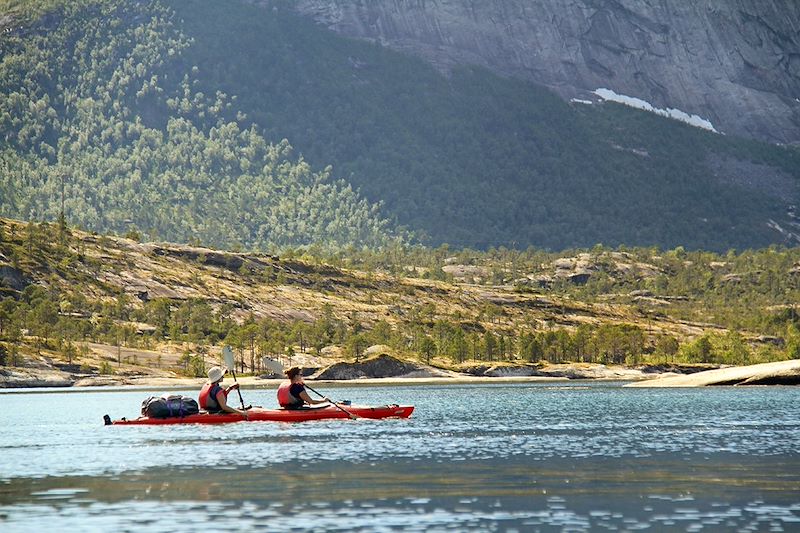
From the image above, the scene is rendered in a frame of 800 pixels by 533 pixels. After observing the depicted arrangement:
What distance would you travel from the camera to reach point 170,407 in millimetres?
88000

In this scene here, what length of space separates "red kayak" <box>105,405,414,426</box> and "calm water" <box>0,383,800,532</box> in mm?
708

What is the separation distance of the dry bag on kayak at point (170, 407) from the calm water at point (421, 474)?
1.10m

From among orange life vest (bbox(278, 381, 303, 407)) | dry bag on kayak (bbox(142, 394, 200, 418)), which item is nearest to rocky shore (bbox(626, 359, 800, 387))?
orange life vest (bbox(278, 381, 303, 407))

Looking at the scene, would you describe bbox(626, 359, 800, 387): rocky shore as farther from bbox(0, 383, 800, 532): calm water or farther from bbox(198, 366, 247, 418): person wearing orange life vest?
bbox(198, 366, 247, 418): person wearing orange life vest

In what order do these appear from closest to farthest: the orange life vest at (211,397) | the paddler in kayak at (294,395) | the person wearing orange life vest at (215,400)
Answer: the person wearing orange life vest at (215,400) < the orange life vest at (211,397) < the paddler in kayak at (294,395)

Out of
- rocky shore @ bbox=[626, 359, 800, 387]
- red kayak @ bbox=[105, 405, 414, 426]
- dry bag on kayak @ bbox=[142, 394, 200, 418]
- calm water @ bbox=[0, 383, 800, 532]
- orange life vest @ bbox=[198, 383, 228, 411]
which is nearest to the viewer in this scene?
calm water @ bbox=[0, 383, 800, 532]

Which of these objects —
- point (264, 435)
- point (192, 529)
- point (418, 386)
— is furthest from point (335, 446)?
point (418, 386)

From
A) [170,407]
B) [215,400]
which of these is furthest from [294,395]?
[170,407]

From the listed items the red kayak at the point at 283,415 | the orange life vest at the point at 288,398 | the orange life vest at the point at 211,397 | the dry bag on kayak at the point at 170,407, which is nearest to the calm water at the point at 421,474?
the red kayak at the point at 283,415

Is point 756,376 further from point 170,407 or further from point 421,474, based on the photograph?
point 421,474

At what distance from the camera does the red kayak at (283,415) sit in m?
88.4

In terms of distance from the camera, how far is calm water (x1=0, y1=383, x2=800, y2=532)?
4406 cm

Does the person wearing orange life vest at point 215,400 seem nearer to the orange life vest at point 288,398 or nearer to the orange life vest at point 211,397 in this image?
the orange life vest at point 211,397

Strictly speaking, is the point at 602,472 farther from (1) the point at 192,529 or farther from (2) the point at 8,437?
(2) the point at 8,437
